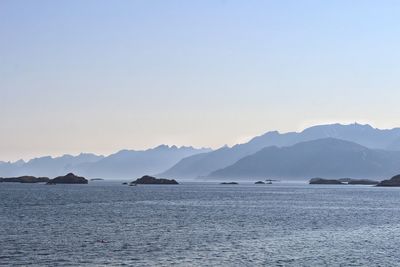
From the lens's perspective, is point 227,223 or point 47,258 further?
point 227,223

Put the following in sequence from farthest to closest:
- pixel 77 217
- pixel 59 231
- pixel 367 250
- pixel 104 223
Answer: pixel 77 217 < pixel 104 223 < pixel 59 231 < pixel 367 250

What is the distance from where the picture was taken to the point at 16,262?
61406mm

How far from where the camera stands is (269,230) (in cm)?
9738

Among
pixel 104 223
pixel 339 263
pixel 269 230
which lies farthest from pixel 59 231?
pixel 339 263

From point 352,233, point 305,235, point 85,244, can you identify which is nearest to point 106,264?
point 85,244

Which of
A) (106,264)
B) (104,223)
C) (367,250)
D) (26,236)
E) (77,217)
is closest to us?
(106,264)

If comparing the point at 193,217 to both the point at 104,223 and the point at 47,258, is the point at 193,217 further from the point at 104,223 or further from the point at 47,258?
the point at 47,258

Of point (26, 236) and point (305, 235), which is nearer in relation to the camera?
point (26, 236)

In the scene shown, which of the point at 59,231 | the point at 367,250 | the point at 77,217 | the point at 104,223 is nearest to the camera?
the point at 367,250

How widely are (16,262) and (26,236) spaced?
22.3 meters

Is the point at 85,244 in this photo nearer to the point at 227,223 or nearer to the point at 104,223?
the point at 104,223

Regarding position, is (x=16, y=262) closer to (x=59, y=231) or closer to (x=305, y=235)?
(x=59, y=231)

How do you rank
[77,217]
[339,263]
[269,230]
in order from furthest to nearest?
[77,217] → [269,230] → [339,263]

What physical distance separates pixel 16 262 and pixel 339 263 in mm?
33785
